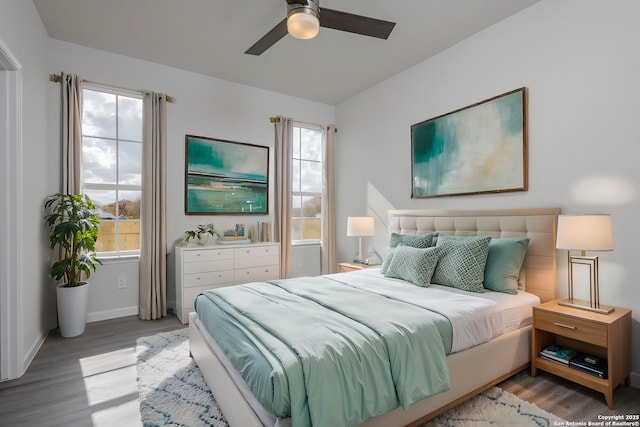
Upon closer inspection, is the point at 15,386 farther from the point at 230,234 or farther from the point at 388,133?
the point at 388,133

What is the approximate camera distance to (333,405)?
1335mm

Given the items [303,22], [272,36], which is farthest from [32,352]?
[303,22]

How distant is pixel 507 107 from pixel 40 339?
4779 millimetres

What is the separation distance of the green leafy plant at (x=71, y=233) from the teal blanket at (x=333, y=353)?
1814 millimetres

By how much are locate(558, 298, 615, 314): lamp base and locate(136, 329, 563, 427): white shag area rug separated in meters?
0.78

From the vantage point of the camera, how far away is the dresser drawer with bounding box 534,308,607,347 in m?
1.99

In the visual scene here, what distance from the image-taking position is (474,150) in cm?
322

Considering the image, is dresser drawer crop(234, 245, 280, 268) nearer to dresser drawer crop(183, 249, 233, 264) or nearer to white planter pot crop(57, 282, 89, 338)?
dresser drawer crop(183, 249, 233, 264)

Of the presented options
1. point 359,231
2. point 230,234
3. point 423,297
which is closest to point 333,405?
point 423,297

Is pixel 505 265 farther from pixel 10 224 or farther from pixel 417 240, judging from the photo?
pixel 10 224

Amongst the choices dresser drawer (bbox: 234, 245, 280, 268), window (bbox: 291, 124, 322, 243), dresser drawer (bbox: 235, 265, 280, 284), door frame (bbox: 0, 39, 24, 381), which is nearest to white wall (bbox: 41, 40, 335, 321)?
window (bbox: 291, 124, 322, 243)

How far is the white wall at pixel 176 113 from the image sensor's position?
3498 mm

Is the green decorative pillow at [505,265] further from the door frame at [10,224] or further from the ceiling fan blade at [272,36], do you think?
the door frame at [10,224]

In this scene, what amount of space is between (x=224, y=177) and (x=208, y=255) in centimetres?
113
